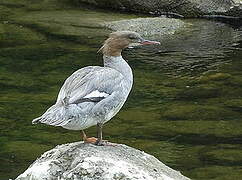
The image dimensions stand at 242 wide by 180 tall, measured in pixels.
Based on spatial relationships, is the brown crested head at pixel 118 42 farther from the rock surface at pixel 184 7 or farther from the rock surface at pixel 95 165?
the rock surface at pixel 184 7

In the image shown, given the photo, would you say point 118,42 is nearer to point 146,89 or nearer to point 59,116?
point 59,116

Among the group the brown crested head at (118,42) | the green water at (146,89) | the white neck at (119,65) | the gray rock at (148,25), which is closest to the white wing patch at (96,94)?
the white neck at (119,65)

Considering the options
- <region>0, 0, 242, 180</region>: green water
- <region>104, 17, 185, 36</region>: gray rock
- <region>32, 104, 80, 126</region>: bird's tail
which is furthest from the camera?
<region>104, 17, 185, 36</region>: gray rock

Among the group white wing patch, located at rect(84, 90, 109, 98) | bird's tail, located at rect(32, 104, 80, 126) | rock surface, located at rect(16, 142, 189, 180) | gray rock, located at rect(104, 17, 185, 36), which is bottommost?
gray rock, located at rect(104, 17, 185, 36)

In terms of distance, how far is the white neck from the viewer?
5852mm

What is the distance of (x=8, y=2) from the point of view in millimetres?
16594

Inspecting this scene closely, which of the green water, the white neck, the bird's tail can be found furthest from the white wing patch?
the green water

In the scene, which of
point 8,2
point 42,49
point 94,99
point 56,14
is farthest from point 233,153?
point 8,2

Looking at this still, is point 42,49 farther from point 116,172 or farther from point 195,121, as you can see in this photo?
point 116,172


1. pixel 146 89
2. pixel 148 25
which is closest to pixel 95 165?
pixel 146 89

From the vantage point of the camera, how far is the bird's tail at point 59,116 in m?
5.20

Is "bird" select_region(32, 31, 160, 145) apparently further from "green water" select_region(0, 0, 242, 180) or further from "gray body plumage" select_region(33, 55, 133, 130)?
"green water" select_region(0, 0, 242, 180)

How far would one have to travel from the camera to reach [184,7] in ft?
50.3

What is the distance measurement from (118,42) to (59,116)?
106 centimetres
